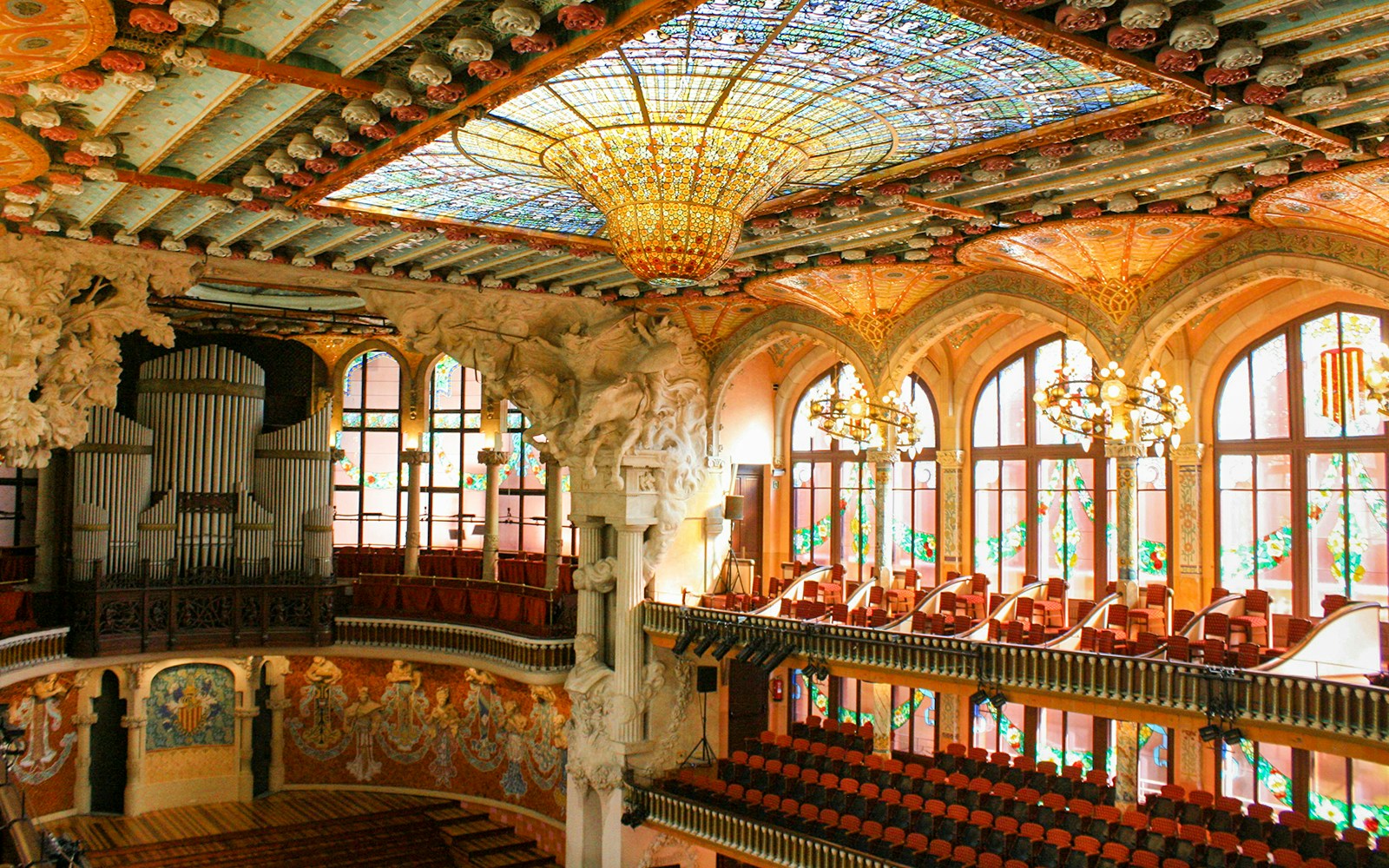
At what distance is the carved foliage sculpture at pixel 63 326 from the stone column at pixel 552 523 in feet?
25.5

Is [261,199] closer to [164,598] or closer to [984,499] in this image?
[164,598]

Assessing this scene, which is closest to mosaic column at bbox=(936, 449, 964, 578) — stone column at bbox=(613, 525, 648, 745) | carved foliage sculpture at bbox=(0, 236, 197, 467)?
stone column at bbox=(613, 525, 648, 745)

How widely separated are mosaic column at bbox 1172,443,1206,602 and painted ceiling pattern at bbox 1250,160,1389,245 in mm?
4815

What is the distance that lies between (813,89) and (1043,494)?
476 inches

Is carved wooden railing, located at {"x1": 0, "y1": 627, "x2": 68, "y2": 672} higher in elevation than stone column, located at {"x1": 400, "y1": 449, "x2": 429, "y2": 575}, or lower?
lower

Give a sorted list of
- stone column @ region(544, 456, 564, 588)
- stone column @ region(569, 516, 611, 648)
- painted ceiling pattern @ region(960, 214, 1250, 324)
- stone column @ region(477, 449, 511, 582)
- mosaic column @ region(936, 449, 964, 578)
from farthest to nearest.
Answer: stone column @ region(477, 449, 511, 582) < stone column @ region(544, 456, 564, 588) < mosaic column @ region(936, 449, 964, 578) < stone column @ region(569, 516, 611, 648) < painted ceiling pattern @ region(960, 214, 1250, 324)

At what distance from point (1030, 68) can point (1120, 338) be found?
7.66 metres

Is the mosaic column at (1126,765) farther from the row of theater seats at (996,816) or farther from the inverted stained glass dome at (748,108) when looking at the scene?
the inverted stained glass dome at (748,108)

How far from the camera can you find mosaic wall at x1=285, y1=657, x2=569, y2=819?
22.6 m

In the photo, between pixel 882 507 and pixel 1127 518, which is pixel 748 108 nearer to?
pixel 1127 518

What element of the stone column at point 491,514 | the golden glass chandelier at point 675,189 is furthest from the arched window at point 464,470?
the golden glass chandelier at point 675,189

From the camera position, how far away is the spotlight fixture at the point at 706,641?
61.4 ft

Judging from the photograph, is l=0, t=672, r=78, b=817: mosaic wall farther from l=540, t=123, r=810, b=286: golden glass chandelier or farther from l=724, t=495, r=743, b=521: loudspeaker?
l=540, t=123, r=810, b=286: golden glass chandelier

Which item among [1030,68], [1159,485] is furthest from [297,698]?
[1030,68]
